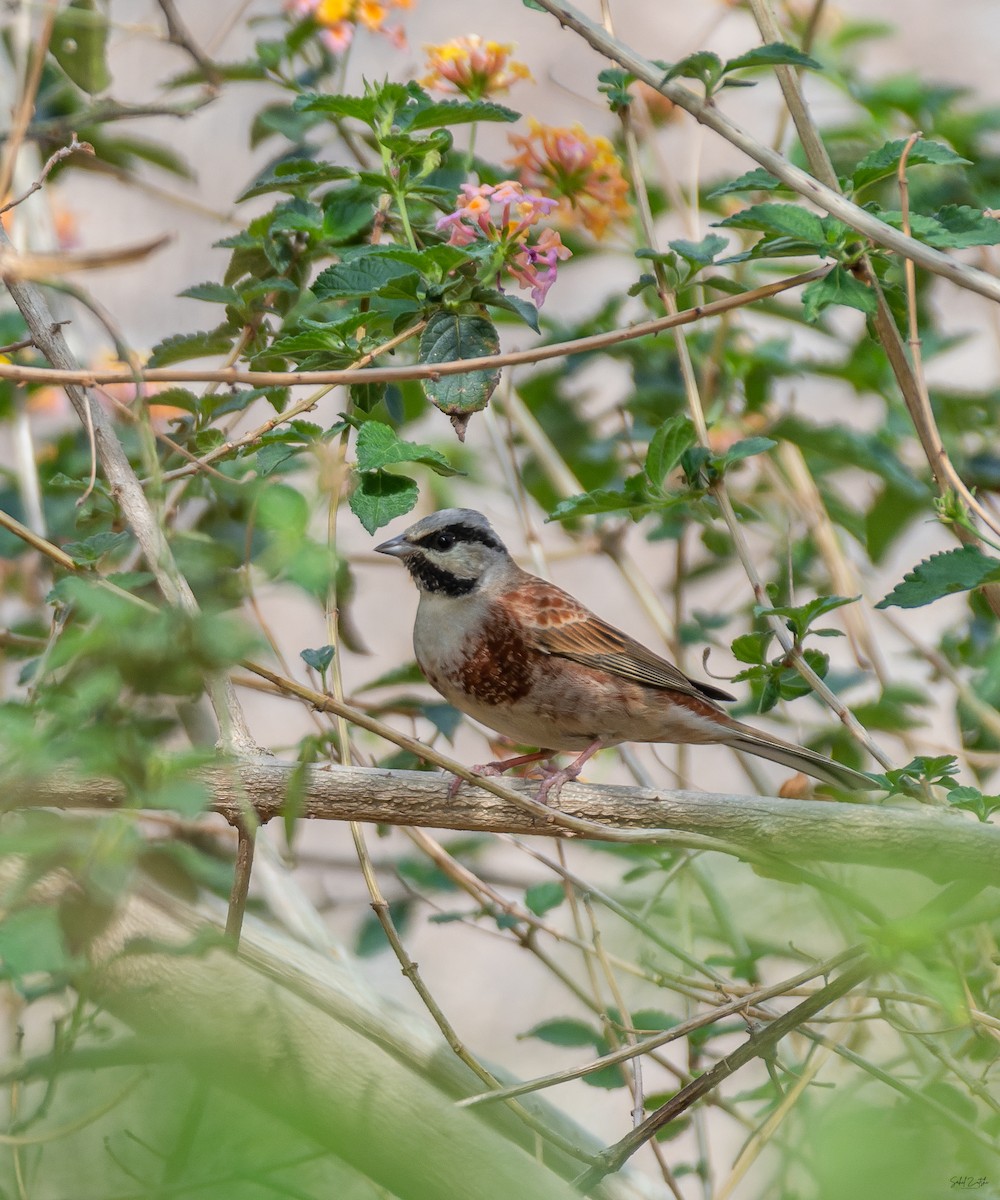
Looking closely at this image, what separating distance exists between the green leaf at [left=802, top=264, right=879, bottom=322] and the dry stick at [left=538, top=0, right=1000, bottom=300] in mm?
112

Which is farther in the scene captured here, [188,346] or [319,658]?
[188,346]

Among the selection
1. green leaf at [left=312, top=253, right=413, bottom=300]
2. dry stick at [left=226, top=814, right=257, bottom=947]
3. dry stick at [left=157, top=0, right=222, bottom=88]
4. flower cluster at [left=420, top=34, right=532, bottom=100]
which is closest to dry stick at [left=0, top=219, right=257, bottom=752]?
dry stick at [left=226, top=814, right=257, bottom=947]

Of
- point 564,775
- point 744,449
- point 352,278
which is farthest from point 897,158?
point 564,775

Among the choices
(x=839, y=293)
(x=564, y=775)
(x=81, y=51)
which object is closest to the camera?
(x=839, y=293)

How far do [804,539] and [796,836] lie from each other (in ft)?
6.64

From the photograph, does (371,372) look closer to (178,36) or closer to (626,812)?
(626,812)

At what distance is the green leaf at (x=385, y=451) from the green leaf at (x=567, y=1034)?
4.67ft

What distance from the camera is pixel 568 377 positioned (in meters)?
4.09

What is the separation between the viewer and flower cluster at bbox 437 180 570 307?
238 cm

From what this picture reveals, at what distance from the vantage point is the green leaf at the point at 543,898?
117 inches

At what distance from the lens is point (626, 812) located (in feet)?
7.57

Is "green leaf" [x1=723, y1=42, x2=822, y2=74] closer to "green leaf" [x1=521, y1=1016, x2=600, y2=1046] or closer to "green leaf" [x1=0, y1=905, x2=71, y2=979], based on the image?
"green leaf" [x1=0, y1=905, x2=71, y2=979]

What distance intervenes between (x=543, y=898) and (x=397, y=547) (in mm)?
1063

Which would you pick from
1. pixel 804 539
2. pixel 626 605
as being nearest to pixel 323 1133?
pixel 804 539
